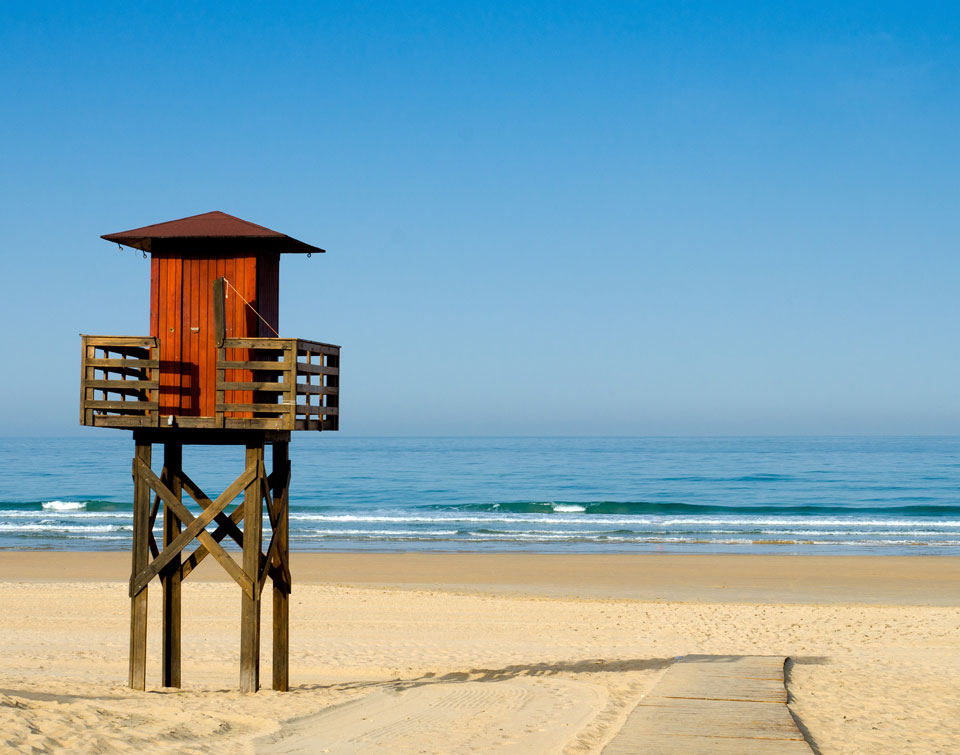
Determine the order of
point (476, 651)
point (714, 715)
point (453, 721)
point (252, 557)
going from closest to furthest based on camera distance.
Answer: point (714, 715), point (453, 721), point (252, 557), point (476, 651)

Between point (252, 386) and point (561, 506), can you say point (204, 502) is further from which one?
point (561, 506)

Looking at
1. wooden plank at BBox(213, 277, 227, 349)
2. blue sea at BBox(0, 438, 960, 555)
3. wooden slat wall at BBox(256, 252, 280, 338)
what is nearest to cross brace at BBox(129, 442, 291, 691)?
wooden plank at BBox(213, 277, 227, 349)

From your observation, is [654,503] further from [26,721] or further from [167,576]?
[26,721]

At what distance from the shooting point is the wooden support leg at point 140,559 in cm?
1053

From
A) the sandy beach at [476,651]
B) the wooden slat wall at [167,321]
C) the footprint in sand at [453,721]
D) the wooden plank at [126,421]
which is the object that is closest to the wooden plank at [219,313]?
the wooden slat wall at [167,321]

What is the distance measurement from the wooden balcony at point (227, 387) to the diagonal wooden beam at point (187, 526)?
0.61 m

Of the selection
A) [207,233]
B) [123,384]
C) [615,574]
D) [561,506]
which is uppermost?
[207,233]

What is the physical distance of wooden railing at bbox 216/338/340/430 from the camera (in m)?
9.92

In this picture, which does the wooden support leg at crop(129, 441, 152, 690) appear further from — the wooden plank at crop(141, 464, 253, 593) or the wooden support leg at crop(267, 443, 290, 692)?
the wooden support leg at crop(267, 443, 290, 692)

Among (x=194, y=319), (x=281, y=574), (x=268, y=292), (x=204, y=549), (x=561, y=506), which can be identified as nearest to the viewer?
(x=194, y=319)

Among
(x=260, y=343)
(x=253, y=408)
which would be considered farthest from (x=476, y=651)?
(x=260, y=343)

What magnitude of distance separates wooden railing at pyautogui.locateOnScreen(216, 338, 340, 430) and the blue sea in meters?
19.5

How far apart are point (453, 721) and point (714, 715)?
8.10 feet

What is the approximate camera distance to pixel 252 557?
405 inches
